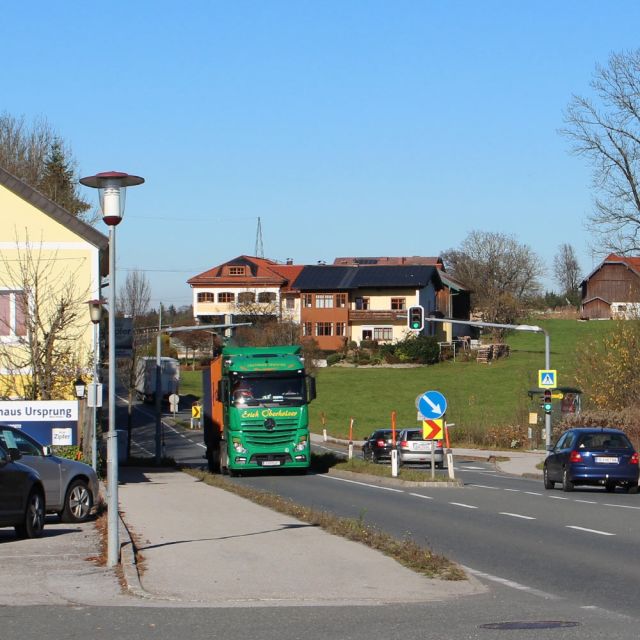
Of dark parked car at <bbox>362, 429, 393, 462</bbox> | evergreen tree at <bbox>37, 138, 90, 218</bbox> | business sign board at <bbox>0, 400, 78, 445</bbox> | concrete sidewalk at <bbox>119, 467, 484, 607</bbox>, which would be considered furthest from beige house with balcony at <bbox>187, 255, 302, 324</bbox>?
concrete sidewalk at <bbox>119, 467, 484, 607</bbox>

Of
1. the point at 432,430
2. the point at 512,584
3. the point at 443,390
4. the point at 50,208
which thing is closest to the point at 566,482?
the point at 432,430

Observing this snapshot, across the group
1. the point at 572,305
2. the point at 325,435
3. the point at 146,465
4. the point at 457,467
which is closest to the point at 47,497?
the point at 146,465

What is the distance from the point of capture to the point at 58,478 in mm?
16891

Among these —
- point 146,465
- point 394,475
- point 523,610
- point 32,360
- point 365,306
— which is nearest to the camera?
point 523,610

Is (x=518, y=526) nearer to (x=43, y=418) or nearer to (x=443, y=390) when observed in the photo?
(x=43, y=418)

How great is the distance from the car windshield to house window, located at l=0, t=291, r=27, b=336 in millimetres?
17715

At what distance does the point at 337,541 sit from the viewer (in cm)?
1380

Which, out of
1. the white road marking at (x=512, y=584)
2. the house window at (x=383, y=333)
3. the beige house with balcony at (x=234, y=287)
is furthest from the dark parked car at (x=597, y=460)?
the beige house with balcony at (x=234, y=287)

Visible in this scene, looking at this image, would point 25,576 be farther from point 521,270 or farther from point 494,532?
point 521,270

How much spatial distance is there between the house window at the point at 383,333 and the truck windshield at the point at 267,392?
74.8m

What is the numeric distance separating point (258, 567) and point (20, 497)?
14.2ft

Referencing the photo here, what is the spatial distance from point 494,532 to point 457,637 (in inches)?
345

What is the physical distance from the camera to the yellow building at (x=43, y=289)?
3438 centimetres

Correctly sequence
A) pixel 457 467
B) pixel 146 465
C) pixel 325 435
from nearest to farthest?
pixel 146 465 < pixel 457 467 < pixel 325 435
